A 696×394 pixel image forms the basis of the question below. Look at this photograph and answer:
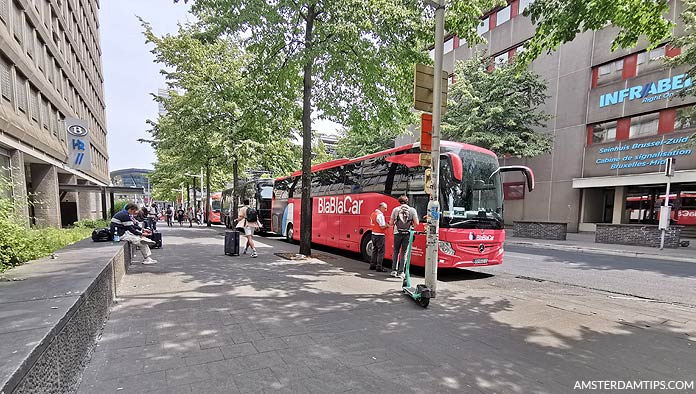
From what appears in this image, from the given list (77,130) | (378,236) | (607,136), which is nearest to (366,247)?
(378,236)

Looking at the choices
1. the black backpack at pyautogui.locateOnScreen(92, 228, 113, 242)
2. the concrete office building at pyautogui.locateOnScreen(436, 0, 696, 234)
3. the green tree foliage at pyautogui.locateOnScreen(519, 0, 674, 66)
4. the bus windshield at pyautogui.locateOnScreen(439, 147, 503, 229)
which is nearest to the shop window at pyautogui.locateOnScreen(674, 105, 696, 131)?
the concrete office building at pyautogui.locateOnScreen(436, 0, 696, 234)

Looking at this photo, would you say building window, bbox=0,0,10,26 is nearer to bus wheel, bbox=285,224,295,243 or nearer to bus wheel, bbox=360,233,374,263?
bus wheel, bbox=285,224,295,243

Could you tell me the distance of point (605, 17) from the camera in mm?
5645

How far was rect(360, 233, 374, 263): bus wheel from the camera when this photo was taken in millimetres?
9477

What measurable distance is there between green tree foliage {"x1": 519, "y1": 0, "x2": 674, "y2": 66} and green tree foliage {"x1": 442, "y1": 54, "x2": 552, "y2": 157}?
13271 mm

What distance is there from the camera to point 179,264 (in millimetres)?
8359

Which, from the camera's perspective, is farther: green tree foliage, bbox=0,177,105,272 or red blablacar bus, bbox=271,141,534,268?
red blablacar bus, bbox=271,141,534,268

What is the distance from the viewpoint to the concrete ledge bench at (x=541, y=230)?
1727cm

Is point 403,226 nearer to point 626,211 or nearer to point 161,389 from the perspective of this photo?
point 161,389

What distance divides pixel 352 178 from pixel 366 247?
2.29 meters

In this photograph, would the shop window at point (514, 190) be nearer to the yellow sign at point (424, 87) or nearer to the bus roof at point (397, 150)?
the bus roof at point (397, 150)

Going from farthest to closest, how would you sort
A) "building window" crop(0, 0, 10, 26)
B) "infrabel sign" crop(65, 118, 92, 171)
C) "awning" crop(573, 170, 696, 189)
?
"awning" crop(573, 170, 696, 189) → "infrabel sign" crop(65, 118, 92, 171) → "building window" crop(0, 0, 10, 26)

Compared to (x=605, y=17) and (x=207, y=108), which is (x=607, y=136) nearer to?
(x=605, y=17)

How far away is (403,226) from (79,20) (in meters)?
31.5
